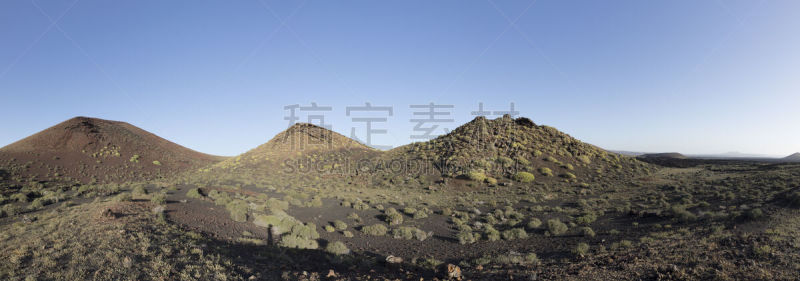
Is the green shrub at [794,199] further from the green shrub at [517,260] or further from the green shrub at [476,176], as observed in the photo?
the green shrub at [476,176]

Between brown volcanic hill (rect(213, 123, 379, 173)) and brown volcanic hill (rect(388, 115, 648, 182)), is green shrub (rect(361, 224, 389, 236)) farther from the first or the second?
brown volcanic hill (rect(213, 123, 379, 173))

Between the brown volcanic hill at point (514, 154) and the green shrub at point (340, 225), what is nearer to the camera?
the green shrub at point (340, 225)

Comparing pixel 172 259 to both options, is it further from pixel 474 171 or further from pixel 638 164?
pixel 638 164

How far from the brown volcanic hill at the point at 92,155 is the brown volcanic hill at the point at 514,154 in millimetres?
44127

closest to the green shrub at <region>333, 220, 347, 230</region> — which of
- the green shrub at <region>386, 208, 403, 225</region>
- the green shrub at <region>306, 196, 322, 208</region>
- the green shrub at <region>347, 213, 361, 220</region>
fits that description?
the green shrub at <region>347, 213, 361, 220</region>

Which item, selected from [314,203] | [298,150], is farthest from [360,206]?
[298,150]

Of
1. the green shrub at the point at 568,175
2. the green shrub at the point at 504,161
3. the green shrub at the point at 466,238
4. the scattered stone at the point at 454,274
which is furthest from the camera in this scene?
the green shrub at the point at 504,161

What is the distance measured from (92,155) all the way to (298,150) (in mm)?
33972

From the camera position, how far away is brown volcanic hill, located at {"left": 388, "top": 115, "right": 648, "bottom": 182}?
36.0 m

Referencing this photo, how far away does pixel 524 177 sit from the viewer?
33.1m

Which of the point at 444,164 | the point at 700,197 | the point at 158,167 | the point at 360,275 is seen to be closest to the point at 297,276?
the point at 360,275

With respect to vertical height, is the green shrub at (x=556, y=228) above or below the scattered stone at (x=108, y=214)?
below

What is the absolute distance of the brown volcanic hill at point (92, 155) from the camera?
4081 cm

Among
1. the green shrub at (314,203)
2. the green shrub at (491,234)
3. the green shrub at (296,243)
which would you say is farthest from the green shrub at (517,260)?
the green shrub at (314,203)
